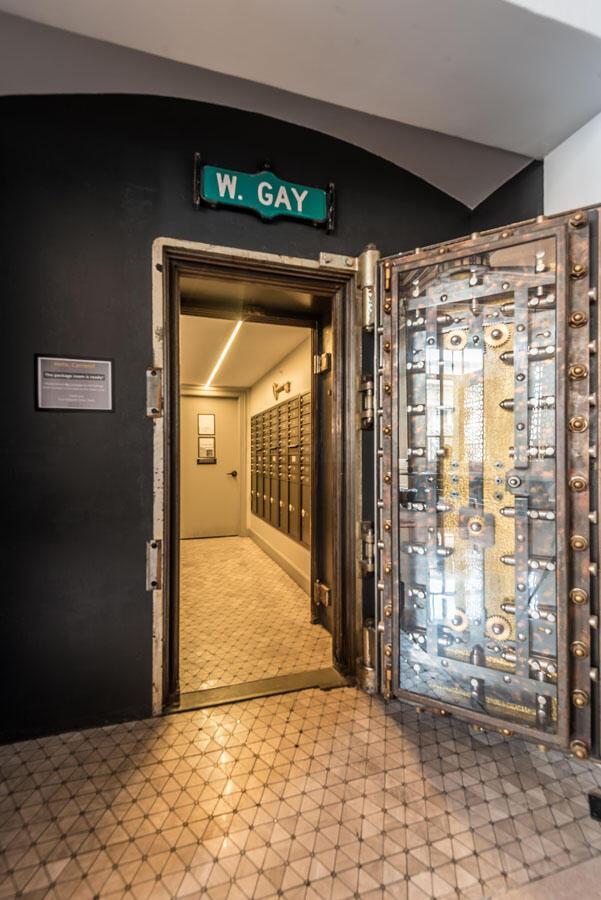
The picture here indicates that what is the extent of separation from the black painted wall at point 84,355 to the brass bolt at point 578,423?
4.87 ft

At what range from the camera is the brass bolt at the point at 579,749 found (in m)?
1.44

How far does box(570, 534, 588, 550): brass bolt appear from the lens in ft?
4.76

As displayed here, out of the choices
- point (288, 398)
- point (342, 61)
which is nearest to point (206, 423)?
point (288, 398)

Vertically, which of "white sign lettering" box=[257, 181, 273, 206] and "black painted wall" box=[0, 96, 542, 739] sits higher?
"white sign lettering" box=[257, 181, 273, 206]

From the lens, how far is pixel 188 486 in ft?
21.1

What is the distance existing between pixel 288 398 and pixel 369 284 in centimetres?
236

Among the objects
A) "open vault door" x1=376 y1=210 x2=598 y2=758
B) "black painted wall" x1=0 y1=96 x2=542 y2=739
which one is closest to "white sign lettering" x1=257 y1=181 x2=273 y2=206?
"black painted wall" x1=0 y1=96 x2=542 y2=739

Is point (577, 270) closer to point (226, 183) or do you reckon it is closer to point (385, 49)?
point (385, 49)

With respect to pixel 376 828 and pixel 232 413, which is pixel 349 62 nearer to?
pixel 376 828

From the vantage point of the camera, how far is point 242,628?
2.84 meters

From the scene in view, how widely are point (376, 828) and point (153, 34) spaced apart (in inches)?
101

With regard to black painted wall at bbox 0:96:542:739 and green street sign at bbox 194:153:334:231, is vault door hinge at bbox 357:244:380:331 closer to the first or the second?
green street sign at bbox 194:153:334:231

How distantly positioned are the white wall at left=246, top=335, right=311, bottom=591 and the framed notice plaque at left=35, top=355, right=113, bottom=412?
213 centimetres

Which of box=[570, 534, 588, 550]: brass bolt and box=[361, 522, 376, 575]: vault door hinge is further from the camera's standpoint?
box=[361, 522, 376, 575]: vault door hinge
